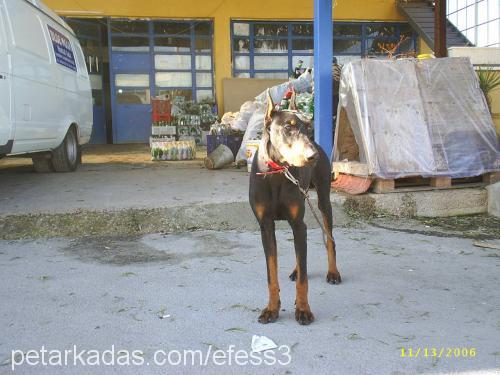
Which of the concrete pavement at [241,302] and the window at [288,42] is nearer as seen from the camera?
the concrete pavement at [241,302]

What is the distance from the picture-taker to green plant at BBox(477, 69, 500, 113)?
6.62m

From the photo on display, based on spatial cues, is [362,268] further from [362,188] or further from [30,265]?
[30,265]

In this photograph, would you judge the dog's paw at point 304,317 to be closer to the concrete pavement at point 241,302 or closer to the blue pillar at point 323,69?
the concrete pavement at point 241,302

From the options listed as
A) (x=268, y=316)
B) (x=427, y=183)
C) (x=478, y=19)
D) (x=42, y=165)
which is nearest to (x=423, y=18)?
(x=478, y=19)

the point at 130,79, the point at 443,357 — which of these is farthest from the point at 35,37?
the point at 130,79

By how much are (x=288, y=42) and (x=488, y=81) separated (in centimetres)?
760

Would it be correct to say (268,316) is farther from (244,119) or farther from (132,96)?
(132,96)

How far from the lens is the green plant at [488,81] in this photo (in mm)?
6625

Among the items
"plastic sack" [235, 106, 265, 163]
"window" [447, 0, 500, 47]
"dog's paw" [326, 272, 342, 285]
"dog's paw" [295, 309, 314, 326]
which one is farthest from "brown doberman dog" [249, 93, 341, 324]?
"window" [447, 0, 500, 47]

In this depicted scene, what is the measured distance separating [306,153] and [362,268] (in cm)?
164

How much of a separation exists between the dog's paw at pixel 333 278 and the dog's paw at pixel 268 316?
2.49 feet

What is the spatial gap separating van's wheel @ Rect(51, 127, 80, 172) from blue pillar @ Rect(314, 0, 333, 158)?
381 cm
